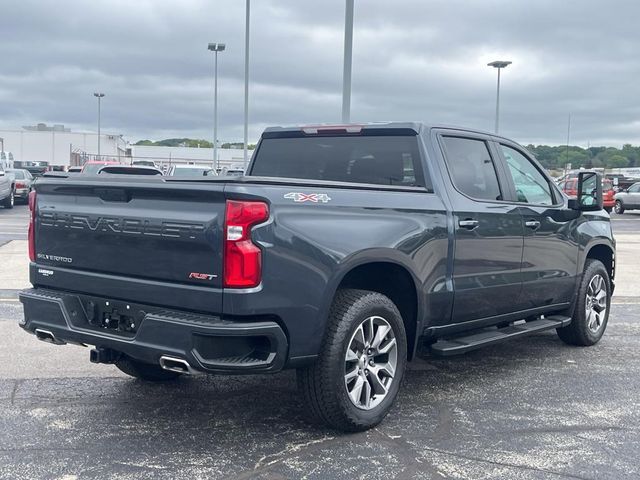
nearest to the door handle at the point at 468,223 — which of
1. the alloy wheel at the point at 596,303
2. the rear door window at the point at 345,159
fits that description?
the rear door window at the point at 345,159

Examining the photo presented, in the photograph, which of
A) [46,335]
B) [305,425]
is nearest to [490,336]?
[305,425]

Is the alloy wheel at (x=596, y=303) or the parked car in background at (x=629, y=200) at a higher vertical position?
the parked car in background at (x=629, y=200)

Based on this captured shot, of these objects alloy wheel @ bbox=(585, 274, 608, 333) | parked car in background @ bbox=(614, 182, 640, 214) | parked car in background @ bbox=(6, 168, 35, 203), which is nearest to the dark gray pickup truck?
alloy wheel @ bbox=(585, 274, 608, 333)

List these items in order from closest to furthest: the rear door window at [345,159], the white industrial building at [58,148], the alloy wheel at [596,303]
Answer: the rear door window at [345,159] → the alloy wheel at [596,303] → the white industrial building at [58,148]

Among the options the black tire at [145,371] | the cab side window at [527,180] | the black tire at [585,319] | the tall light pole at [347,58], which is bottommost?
the black tire at [145,371]

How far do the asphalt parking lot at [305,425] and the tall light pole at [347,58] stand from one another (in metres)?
8.96

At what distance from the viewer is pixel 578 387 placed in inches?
233

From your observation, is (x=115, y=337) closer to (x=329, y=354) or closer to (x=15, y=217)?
(x=329, y=354)

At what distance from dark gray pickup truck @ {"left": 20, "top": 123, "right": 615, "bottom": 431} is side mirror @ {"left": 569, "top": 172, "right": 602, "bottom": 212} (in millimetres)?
521

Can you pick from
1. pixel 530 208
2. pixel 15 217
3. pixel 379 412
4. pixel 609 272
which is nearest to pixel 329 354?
pixel 379 412

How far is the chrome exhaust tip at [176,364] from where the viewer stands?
409 centimetres

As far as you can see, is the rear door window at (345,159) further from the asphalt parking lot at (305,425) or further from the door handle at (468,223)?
the asphalt parking lot at (305,425)

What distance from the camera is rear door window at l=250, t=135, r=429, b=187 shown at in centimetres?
558

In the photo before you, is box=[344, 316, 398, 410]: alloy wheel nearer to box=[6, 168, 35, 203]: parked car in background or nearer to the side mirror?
the side mirror
